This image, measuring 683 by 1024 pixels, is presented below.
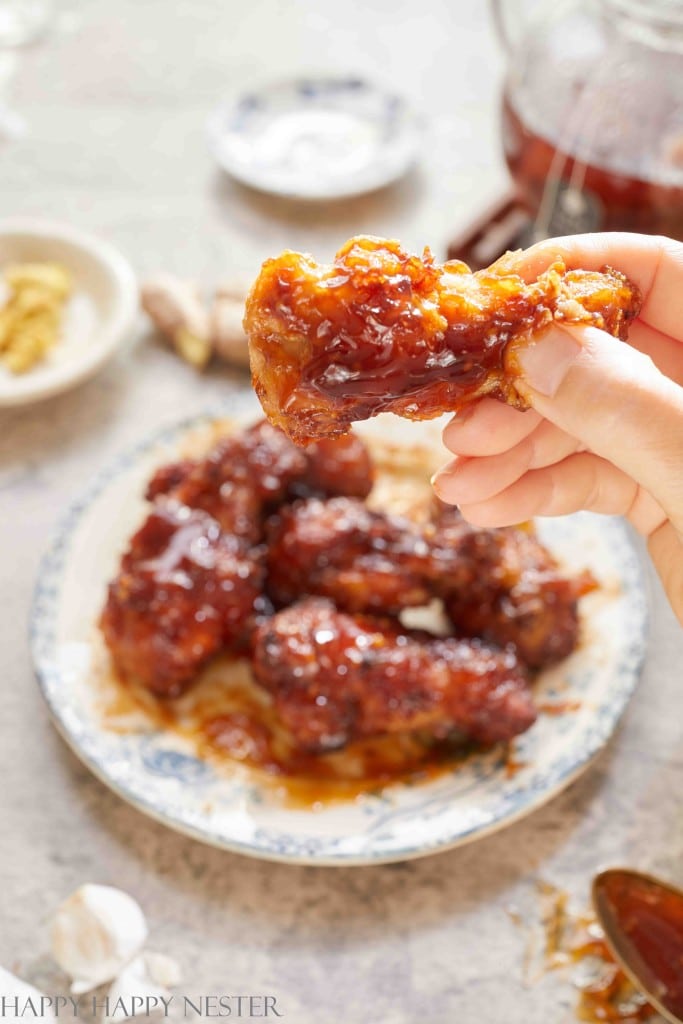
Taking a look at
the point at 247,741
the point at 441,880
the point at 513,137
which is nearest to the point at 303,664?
the point at 247,741

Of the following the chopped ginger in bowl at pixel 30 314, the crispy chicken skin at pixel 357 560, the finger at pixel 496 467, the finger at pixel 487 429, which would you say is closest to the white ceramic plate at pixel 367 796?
the crispy chicken skin at pixel 357 560

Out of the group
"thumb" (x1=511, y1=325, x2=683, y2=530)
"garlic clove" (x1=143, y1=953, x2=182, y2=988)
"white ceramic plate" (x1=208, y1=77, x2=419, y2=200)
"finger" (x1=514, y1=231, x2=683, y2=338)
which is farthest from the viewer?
"white ceramic plate" (x1=208, y1=77, x2=419, y2=200)

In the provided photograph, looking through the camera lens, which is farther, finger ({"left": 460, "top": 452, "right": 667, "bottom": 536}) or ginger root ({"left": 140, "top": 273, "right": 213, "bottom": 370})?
ginger root ({"left": 140, "top": 273, "right": 213, "bottom": 370})

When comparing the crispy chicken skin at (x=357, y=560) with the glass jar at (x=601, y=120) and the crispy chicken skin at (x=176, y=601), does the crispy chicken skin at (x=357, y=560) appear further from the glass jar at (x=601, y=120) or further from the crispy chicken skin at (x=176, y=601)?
the glass jar at (x=601, y=120)

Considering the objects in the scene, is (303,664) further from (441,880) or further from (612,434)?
(612,434)

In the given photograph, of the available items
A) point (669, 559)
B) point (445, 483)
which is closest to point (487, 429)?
point (445, 483)

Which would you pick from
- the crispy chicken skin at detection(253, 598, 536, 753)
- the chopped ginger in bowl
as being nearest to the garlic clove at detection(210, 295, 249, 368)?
the chopped ginger in bowl

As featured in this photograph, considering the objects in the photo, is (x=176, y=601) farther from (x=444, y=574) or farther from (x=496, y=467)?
(x=496, y=467)

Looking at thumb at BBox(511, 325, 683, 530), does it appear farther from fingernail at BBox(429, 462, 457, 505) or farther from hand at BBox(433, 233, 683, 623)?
fingernail at BBox(429, 462, 457, 505)
